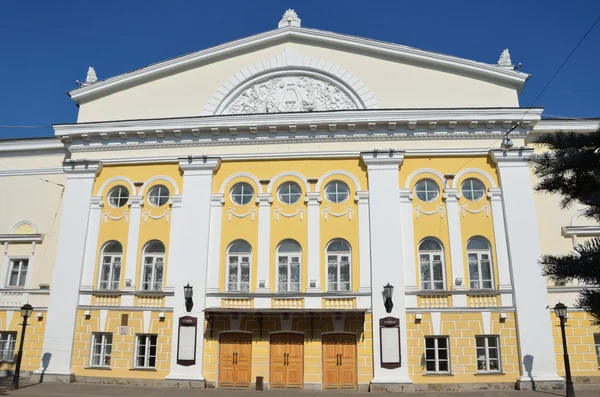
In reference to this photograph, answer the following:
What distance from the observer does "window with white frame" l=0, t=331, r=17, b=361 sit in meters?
19.6

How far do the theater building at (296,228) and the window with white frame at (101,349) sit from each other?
0.07m

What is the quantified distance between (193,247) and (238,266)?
1.79m

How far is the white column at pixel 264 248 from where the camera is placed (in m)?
18.5

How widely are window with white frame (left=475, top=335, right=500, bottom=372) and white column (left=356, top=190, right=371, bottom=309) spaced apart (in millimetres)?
3974

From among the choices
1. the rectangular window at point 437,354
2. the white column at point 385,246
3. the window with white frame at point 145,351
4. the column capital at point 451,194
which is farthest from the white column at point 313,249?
the window with white frame at point 145,351

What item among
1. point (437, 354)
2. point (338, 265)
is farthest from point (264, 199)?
point (437, 354)

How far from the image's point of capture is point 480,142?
19312mm

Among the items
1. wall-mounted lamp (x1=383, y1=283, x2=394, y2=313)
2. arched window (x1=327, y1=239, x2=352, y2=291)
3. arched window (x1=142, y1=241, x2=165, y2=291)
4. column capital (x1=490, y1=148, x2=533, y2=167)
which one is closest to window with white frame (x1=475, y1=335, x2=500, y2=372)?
wall-mounted lamp (x1=383, y1=283, x2=394, y2=313)

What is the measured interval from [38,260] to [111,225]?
3.39 m

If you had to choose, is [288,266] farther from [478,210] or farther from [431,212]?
[478,210]

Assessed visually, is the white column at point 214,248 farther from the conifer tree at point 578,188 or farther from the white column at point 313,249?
the conifer tree at point 578,188

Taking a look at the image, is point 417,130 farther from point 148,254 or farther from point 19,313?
point 19,313

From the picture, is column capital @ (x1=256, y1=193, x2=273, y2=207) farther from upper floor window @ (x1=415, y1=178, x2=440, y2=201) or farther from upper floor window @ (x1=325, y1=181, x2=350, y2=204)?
upper floor window @ (x1=415, y1=178, x2=440, y2=201)

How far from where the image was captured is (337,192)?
1942cm
